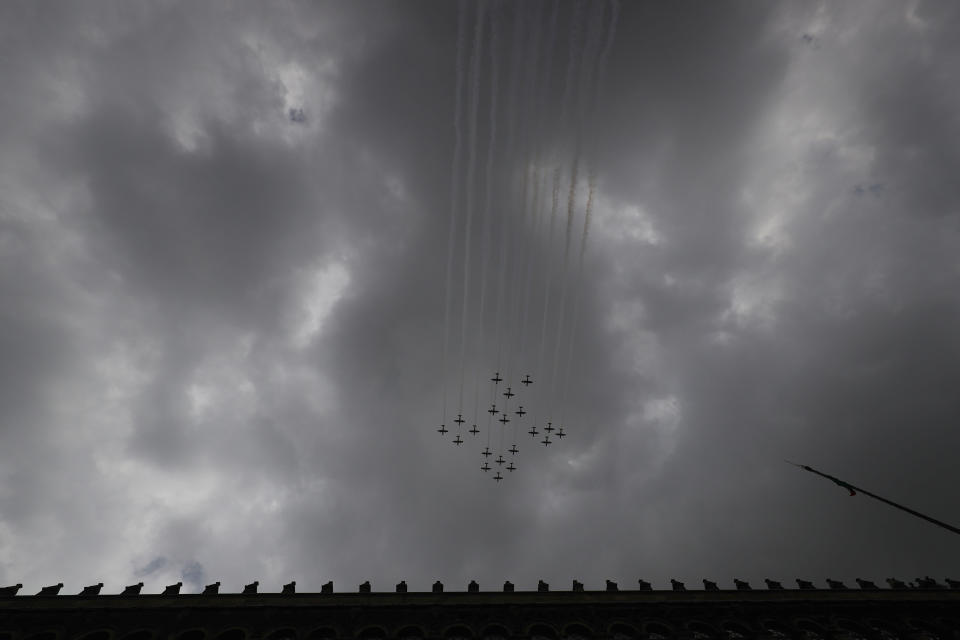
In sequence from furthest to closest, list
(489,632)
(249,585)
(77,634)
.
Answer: (249,585) → (489,632) → (77,634)

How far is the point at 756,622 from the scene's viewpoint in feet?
102

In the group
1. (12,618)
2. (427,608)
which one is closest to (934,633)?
(427,608)

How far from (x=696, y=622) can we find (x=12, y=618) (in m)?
44.6

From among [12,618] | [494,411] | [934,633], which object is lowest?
[934,633]

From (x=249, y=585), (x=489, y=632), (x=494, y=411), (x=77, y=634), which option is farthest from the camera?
(x=494, y=411)

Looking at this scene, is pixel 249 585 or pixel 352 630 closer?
pixel 352 630

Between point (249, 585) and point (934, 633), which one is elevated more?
point (249, 585)

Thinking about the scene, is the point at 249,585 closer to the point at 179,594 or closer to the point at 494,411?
the point at 179,594

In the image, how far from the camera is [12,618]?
27.5 metres

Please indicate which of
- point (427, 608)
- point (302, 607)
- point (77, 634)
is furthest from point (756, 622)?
point (77, 634)

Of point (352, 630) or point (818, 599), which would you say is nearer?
point (352, 630)

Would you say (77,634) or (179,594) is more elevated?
(179,594)

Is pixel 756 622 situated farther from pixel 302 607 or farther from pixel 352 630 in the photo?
pixel 302 607

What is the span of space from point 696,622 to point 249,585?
104ft
